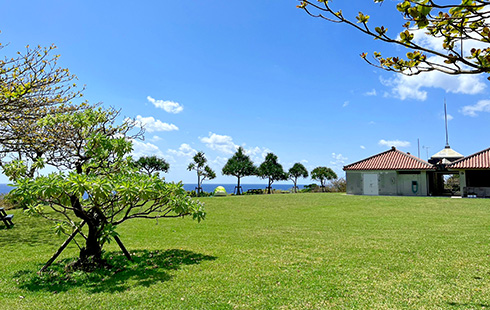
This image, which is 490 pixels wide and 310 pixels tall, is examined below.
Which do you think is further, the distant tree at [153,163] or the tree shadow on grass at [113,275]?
the distant tree at [153,163]

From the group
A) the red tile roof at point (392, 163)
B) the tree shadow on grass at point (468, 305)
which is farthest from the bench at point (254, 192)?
the tree shadow on grass at point (468, 305)

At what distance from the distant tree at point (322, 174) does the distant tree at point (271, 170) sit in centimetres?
525

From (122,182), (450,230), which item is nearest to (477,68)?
(122,182)

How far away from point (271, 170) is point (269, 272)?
4074cm

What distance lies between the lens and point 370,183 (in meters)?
29.0

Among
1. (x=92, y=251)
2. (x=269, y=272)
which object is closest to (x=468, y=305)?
(x=269, y=272)

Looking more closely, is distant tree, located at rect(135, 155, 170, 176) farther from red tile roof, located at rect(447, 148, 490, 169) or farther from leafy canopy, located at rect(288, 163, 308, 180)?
red tile roof, located at rect(447, 148, 490, 169)

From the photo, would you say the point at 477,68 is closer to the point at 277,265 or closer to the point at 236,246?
the point at 277,265

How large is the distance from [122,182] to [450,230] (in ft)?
33.0

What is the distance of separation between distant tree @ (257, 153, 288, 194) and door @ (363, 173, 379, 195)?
18.3 meters

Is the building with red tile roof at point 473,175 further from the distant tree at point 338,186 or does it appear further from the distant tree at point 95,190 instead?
the distant tree at point 95,190

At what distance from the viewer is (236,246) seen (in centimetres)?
781

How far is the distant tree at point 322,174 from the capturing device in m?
42.9

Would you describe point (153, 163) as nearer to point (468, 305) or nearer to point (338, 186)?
point (338, 186)
